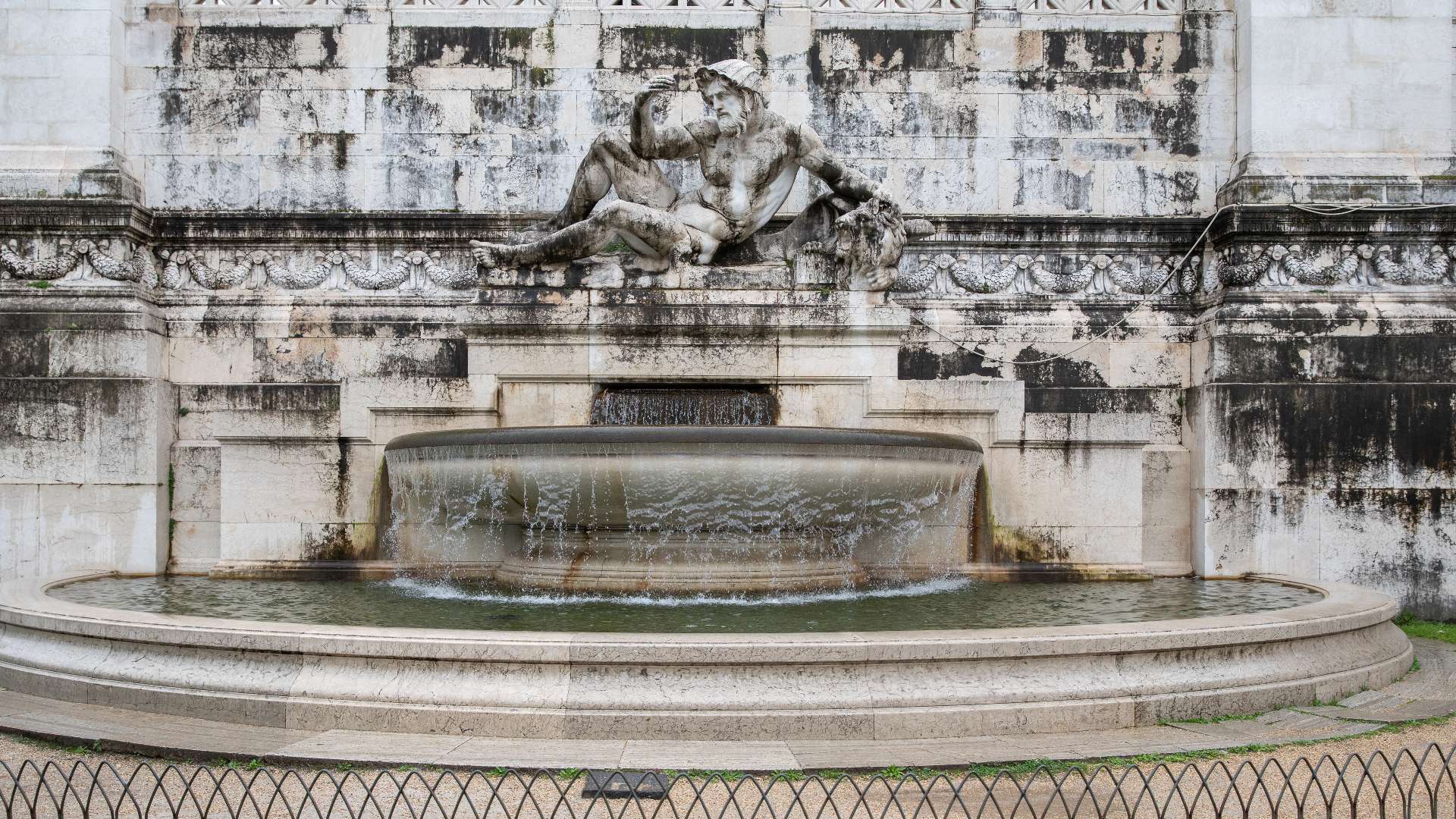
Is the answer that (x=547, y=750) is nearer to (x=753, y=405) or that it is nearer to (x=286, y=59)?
(x=753, y=405)

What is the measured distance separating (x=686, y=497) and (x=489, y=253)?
4.01 meters

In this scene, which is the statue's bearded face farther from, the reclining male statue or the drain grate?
the drain grate

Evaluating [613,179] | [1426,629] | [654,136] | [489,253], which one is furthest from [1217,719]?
[489,253]

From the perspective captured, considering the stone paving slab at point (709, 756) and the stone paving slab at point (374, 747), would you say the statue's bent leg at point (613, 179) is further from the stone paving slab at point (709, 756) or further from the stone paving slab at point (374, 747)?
the stone paving slab at point (709, 756)

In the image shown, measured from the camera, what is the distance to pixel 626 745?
5.84 m

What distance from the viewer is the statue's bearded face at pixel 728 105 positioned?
10.9 metres

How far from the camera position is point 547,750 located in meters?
5.71

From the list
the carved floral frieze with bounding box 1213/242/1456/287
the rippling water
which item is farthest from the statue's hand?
the carved floral frieze with bounding box 1213/242/1456/287

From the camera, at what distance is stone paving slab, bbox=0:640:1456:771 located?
18.2 feet

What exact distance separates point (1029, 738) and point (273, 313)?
28.6 ft

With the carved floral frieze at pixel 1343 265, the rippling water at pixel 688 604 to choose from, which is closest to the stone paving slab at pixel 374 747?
the rippling water at pixel 688 604

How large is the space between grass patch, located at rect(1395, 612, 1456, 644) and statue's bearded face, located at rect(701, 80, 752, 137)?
7266 mm

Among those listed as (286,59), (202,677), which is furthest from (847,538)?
(286,59)

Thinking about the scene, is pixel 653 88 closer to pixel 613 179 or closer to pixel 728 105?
pixel 728 105
